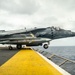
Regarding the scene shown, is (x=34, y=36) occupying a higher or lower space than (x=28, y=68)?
higher

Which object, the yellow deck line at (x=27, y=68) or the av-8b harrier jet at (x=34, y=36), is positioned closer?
the yellow deck line at (x=27, y=68)

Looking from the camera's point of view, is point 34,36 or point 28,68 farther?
point 34,36

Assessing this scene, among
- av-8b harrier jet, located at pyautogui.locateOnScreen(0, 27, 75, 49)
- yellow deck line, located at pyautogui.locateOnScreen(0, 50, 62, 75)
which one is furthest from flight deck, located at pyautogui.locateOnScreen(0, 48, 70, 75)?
av-8b harrier jet, located at pyautogui.locateOnScreen(0, 27, 75, 49)

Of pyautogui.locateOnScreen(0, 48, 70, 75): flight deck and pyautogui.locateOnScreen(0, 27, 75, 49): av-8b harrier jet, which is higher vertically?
pyautogui.locateOnScreen(0, 27, 75, 49): av-8b harrier jet

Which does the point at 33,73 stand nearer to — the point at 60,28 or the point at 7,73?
the point at 7,73

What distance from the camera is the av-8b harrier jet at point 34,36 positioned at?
31.8 m

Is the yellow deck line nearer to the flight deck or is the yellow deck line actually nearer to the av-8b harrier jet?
the flight deck

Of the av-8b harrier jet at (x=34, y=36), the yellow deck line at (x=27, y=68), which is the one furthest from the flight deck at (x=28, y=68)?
the av-8b harrier jet at (x=34, y=36)

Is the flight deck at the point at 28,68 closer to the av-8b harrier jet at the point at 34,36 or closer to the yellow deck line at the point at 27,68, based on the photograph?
the yellow deck line at the point at 27,68

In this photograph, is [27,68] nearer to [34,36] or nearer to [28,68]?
[28,68]

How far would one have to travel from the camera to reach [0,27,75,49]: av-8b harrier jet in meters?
31.8

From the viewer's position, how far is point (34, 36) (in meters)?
32.2

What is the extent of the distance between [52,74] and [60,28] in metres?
25.3

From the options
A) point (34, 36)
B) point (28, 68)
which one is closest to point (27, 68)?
point (28, 68)
